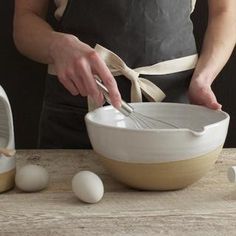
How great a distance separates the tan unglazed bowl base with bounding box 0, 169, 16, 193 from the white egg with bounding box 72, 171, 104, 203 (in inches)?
3.3

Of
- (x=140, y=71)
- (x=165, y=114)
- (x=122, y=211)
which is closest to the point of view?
(x=122, y=211)

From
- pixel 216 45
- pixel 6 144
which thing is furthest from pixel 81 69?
pixel 216 45

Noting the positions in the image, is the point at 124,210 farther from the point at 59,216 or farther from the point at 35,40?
the point at 35,40

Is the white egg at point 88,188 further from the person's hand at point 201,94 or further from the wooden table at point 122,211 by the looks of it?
the person's hand at point 201,94

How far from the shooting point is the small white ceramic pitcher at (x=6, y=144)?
2.08 feet

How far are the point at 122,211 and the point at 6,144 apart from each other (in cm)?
16

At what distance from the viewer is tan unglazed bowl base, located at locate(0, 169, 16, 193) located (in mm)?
637

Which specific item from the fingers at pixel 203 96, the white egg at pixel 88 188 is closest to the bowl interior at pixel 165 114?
the fingers at pixel 203 96

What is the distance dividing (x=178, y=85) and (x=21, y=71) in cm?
46

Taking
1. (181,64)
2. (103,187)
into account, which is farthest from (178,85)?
(103,187)

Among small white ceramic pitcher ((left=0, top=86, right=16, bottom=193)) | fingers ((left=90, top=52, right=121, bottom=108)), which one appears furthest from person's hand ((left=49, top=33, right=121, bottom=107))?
small white ceramic pitcher ((left=0, top=86, right=16, bottom=193))

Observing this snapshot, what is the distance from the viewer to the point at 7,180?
0.64m

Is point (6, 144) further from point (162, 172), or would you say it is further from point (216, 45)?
point (216, 45)

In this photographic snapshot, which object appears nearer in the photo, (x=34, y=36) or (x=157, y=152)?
(x=157, y=152)
